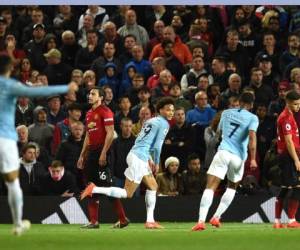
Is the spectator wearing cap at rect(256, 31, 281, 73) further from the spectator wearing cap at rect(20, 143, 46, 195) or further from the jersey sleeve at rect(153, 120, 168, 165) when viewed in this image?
the jersey sleeve at rect(153, 120, 168, 165)

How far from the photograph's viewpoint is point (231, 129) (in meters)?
17.8

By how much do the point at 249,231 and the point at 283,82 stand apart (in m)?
6.09

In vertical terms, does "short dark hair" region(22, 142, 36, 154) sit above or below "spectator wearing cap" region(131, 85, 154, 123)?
below

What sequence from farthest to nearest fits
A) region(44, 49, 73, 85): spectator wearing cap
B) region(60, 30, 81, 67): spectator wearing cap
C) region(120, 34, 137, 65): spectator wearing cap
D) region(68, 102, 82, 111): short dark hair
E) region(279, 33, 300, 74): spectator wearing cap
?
1. region(60, 30, 81, 67): spectator wearing cap
2. region(120, 34, 137, 65): spectator wearing cap
3. region(44, 49, 73, 85): spectator wearing cap
4. region(279, 33, 300, 74): spectator wearing cap
5. region(68, 102, 82, 111): short dark hair

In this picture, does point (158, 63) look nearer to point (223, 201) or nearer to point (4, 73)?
point (223, 201)

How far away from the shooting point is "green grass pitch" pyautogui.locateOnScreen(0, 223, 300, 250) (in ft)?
47.4

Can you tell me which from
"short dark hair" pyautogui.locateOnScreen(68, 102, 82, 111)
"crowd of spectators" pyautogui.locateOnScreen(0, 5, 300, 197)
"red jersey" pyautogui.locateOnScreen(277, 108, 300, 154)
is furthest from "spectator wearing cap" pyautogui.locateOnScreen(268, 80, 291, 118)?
"red jersey" pyautogui.locateOnScreen(277, 108, 300, 154)

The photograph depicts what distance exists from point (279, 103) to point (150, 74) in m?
3.08

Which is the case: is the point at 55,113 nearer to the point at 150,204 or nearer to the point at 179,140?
the point at 179,140

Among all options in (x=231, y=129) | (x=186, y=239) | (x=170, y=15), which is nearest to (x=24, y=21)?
(x=170, y=15)

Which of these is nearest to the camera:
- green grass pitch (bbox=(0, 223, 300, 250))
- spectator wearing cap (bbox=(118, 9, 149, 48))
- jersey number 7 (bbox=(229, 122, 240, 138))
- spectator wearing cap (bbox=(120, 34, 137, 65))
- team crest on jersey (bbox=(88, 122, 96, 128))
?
green grass pitch (bbox=(0, 223, 300, 250))

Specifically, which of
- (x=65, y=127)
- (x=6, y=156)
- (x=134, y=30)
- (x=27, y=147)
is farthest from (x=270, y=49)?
(x=6, y=156)

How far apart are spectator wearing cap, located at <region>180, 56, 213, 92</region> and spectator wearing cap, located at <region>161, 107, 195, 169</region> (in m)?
1.88

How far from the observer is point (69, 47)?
24703mm
